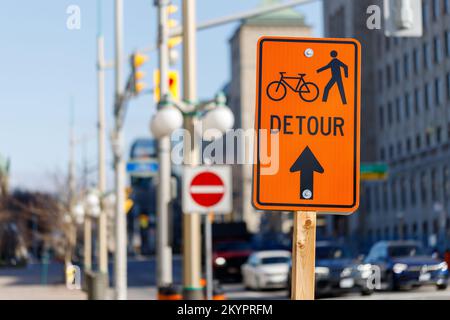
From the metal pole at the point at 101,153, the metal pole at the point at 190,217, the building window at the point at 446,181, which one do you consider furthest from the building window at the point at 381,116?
the metal pole at the point at 190,217

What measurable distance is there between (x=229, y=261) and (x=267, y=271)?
9.07 meters

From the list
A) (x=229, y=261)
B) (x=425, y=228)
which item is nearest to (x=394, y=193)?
(x=425, y=228)

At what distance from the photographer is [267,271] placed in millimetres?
37656

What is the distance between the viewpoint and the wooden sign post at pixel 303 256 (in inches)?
227

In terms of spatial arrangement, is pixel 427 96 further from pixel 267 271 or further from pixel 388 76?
pixel 267 271

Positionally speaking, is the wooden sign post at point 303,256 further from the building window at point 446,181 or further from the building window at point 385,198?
the building window at point 385,198

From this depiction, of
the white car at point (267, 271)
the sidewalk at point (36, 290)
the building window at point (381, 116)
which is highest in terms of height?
the building window at point (381, 116)

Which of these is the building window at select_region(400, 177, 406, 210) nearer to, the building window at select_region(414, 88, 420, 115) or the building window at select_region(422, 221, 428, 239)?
the building window at select_region(422, 221, 428, 239)

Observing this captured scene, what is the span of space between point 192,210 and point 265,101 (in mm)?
8584

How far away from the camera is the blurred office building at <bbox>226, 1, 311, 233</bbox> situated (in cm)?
15425

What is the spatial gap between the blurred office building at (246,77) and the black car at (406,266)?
115145 millimetres

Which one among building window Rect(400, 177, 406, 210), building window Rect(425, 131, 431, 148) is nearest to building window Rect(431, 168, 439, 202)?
building window Rect(425, 131, 431, 148)

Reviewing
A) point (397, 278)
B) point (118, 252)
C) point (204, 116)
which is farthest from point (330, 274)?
point (204, 116)

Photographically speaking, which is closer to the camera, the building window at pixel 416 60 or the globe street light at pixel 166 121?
the globe street light at pixel 166 121
